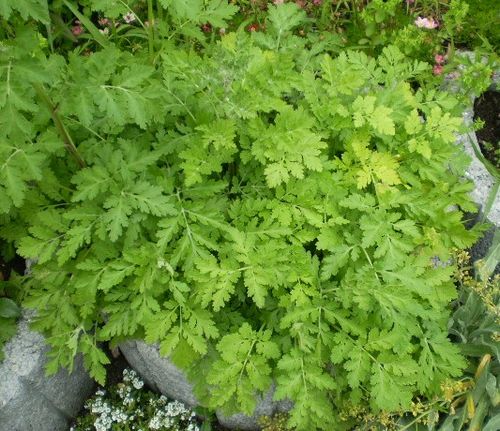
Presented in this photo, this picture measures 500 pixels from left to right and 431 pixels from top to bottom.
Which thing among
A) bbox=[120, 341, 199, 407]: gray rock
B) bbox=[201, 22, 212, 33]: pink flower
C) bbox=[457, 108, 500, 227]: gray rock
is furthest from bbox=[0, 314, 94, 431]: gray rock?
bbox=[457, 108, 500, 227]: gray rock

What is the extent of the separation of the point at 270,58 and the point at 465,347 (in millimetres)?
1566

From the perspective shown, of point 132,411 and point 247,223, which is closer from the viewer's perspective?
point 247,223

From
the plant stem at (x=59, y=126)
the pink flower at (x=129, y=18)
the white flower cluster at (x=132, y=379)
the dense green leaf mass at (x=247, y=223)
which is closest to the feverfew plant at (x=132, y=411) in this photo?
the white flower cluster at (x=132, y=379)

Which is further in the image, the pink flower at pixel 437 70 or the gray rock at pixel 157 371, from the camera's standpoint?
the pink flower at pixel 437 70

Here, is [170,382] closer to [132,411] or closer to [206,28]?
[132,411]

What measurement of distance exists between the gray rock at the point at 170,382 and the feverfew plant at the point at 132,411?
0.05m

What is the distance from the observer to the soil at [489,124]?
310 centimetres

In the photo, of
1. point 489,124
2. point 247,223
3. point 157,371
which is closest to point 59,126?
point 247,223

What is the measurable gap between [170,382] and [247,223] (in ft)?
3.39

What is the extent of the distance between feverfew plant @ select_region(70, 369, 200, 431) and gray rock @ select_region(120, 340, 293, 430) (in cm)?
5

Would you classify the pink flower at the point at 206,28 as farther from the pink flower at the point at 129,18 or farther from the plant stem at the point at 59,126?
the plant stem at the point at 59,126

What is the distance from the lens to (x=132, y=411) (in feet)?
10.1

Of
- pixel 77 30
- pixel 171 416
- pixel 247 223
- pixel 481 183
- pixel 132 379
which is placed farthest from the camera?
pixel 77 30

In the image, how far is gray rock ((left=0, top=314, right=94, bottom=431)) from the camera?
2.71m
